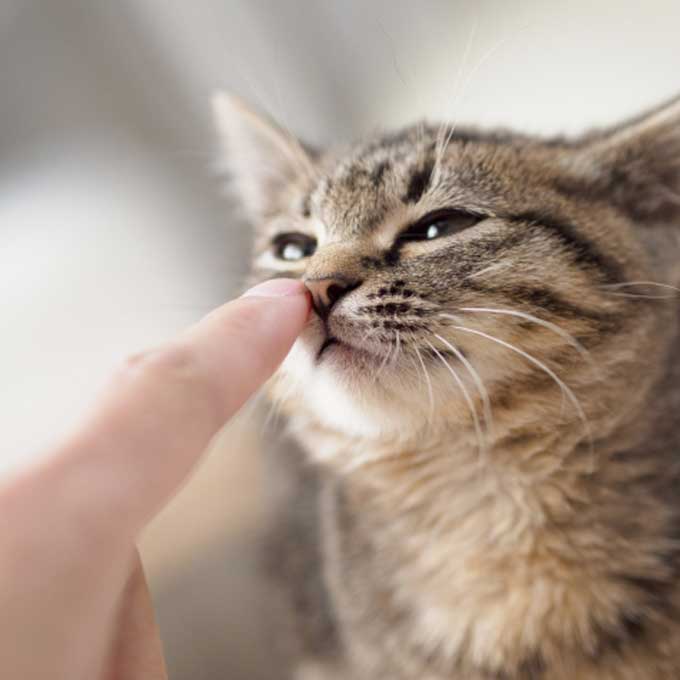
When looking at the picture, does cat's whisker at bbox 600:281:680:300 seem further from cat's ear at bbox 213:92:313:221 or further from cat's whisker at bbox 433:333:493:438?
cat's ear at bbox 213:92:313:221

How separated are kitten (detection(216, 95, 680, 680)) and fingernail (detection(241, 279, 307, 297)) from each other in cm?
3

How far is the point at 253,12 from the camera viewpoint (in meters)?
1.38

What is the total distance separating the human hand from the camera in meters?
0.35

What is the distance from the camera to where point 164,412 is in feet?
1.42

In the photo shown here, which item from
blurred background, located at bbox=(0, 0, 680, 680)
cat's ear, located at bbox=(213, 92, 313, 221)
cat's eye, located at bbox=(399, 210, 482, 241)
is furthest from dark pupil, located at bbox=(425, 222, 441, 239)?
blurred background, located at bbox=(0, 0, 680, 680)

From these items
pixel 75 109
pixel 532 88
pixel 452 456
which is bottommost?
pixel 452 456

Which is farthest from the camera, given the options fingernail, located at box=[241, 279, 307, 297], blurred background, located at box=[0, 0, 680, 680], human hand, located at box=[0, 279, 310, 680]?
blurred background, located at box=[0, 0, 680, 680]

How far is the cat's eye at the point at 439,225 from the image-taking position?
79 centimetres

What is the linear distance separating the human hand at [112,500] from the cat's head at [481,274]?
191mm

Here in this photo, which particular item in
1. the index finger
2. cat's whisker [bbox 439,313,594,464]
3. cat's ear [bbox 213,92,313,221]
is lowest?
cat's whisker [bbox 439,313,594,464]

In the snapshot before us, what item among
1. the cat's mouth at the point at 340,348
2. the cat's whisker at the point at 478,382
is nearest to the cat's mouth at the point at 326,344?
the cat's mouth at the point at 340,348

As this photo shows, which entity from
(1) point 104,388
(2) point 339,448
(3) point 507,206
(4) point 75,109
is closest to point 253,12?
(4) point 75,109

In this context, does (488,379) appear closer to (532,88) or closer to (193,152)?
(532,88)

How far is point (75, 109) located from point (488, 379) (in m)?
1.24
